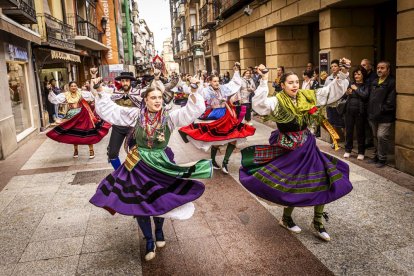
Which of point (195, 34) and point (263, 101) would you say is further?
point (195, 34)

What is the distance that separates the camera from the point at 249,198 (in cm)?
595

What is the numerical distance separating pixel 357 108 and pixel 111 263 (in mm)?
5880

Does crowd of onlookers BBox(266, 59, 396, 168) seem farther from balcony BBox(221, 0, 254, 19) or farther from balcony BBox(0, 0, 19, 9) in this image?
balcony BBox(221, 0, 254, 19)

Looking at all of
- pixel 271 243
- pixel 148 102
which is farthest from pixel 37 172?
pixel 271 243

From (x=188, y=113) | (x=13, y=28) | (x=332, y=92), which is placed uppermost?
(x=13, y=28)

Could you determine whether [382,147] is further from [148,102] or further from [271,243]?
[148,102]

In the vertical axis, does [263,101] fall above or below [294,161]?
above

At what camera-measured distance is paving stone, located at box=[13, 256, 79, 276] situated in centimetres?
395

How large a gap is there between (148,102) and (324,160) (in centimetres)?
192

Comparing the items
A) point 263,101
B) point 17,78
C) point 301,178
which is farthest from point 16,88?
point 301,178

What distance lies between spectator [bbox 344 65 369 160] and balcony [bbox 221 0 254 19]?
31.0 feet

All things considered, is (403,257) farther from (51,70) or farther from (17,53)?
(51,70)

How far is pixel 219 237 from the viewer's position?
4625 mm

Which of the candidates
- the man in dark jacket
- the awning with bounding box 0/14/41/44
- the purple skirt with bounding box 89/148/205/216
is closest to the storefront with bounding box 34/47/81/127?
the awning with bounding box 0/14/41/44
